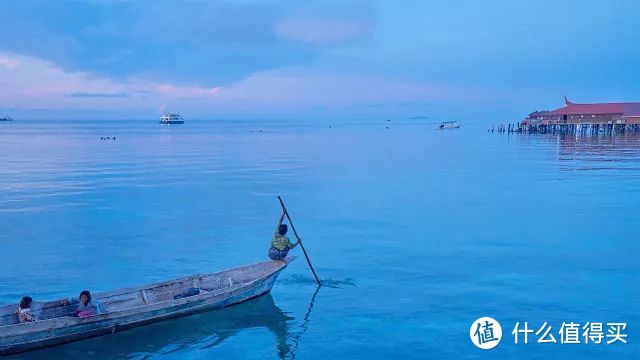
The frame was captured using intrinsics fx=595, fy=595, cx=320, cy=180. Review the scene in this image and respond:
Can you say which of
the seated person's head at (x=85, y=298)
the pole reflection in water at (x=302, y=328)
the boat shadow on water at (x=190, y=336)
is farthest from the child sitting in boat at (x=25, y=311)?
the pole reflection in water at (x=302, y=328)

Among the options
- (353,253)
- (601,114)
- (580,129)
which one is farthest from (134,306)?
(580,129)

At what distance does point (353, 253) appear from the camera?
2028cm

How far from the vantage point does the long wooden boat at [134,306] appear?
39.2ft

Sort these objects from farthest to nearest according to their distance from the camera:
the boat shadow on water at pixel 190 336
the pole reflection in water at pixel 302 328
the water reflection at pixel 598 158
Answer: the water reflection at pixel 598 158 < the pole reflection in water at pixel 302 328 < the boat shadow on water at pixel 190 336

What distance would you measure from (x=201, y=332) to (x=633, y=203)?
24.5 m

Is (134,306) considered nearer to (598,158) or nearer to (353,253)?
(353,253)

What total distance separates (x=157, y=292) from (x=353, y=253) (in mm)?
7869

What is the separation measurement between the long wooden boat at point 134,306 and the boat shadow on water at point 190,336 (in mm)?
186

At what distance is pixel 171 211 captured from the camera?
28.4 metres

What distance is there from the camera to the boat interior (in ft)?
41.7

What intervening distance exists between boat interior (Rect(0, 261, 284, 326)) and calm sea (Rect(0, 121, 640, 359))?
67 cm

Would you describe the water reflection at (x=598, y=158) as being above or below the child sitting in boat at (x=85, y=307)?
above

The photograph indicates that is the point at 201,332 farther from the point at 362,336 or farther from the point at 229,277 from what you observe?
the point at 362,336

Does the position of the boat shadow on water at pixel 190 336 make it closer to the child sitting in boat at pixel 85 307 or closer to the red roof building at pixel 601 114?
the child sitting in boat at pixel 85 307
